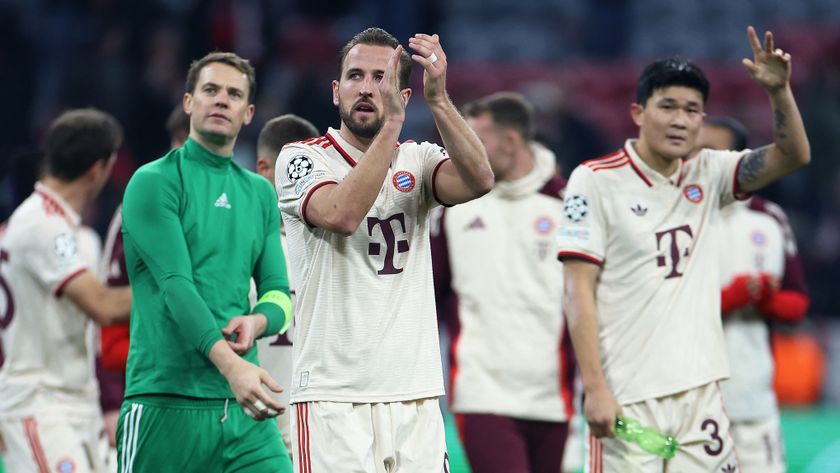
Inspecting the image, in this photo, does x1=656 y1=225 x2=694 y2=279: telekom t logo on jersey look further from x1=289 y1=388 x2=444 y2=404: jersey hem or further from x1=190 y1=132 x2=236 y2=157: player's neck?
x1=190 y1=132 x2=236 y2=157: player's neck

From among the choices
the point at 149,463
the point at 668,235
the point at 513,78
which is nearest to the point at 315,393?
the point at 149,463

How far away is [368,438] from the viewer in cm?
534

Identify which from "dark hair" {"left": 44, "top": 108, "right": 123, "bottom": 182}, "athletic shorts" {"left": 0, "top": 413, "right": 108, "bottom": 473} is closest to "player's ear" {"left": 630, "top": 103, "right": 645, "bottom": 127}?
"dark hair" {"left": 44, "top": 108, "right": 123, "bottom": 182}

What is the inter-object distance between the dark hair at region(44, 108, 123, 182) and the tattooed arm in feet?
11.5

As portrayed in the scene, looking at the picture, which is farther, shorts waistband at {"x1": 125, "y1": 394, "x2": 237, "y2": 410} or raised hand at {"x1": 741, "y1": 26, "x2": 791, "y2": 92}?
raised hand at {"x1": 741, "y1": 26, "x2": 791, "y2": 92}

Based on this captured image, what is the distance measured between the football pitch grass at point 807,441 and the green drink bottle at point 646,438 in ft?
18.2

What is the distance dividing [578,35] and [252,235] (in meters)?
16.0

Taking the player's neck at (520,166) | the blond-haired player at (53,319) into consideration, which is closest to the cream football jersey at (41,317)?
the blond-haired player at (53,319)

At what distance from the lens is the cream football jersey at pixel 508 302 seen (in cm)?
816

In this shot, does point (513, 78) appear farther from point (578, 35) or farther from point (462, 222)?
point (462, 222)

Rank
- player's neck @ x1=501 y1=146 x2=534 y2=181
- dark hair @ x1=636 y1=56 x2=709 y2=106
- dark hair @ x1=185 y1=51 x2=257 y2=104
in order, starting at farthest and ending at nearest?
1. player's neck @ x1=501 y1=146 x2=534 y2=181
2. dark hair @ x1=636 y1=56 x2=709 y2=106
3. dark hair @ x1=185 y1=51 x2=257 y2=104

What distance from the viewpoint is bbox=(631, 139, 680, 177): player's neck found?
6.70m

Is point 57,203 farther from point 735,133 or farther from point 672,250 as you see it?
point 735,133

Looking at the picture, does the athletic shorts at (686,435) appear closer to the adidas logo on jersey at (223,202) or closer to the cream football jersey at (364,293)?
the cream football jersey at (364,293)
